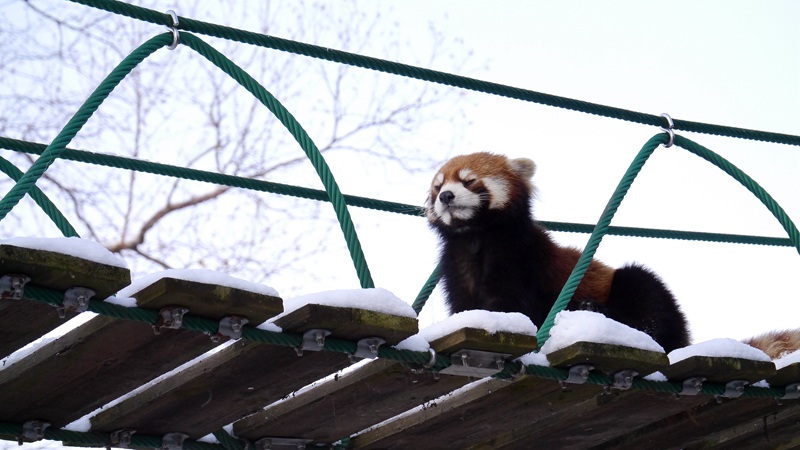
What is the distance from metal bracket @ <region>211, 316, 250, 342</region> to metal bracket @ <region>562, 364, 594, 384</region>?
1105 millimetres

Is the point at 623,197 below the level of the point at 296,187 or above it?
below

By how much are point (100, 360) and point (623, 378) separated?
65.3 inches

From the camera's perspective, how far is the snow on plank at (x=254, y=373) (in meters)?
2.82

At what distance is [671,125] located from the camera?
14.6 feet

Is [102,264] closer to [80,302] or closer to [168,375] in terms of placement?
[80,302]

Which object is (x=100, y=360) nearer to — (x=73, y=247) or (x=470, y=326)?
(x=73, y=247)

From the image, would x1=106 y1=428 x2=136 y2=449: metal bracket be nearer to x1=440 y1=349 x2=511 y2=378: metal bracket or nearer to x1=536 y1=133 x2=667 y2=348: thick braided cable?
x1=440 y1=349 x2=511 y2=378: metal bracket

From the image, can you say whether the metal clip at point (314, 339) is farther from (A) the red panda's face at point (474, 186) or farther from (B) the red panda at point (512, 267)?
(A) the red panda's face at point (474, 186)

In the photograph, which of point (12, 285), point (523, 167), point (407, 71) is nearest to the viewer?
point (12, 285)

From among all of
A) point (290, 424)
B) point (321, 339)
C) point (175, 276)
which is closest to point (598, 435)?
point (290, 424)

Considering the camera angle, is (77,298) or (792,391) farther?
(792,391)

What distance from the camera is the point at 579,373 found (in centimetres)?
324

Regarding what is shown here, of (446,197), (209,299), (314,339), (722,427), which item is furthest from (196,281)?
(446,197)

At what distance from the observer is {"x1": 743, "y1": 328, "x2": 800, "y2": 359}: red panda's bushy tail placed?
5121 millimetres
